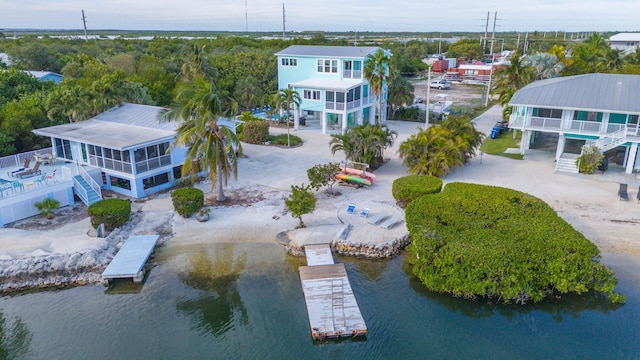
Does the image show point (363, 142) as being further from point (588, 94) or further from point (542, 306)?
point (588, 94)

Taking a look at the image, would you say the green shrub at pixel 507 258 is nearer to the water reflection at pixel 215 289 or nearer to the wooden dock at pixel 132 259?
the water reflection at pixel 215 289

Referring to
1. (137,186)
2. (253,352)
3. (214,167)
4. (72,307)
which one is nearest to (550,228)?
(253,352)

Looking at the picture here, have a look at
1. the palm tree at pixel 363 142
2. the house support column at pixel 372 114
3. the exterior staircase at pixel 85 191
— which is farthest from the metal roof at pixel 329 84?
the exterior staircase at pixel 85 191

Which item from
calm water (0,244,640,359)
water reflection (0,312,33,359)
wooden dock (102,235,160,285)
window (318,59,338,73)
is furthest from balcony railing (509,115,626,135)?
water reflection (0,312,33,359)

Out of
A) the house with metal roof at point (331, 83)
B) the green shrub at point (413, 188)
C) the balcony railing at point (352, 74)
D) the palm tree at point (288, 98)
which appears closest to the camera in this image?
the green shrub at point (413, 188)

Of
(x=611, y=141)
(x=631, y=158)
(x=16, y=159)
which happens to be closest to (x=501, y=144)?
(x=611, y=141)

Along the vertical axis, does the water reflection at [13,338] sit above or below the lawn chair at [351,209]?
below
